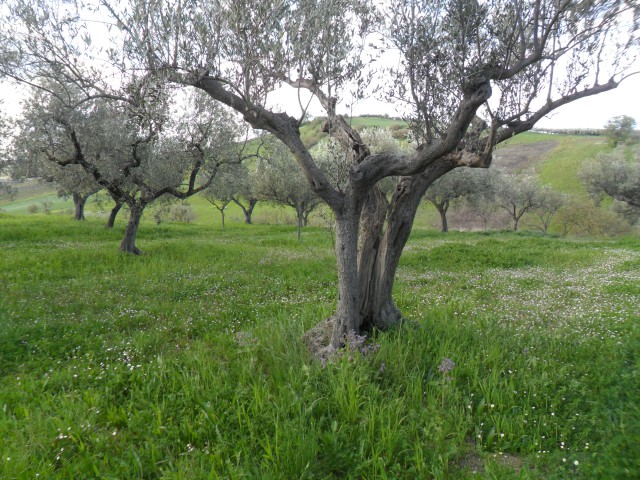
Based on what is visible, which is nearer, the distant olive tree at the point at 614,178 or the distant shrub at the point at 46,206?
the distant olive tree at the point at 614,178

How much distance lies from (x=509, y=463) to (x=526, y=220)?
6791 centimetres

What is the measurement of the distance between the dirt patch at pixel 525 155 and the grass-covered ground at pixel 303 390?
2910 inches

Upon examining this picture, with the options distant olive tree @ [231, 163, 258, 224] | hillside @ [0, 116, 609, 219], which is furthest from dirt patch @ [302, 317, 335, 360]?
hillside @ [0, 116, 609, 219]

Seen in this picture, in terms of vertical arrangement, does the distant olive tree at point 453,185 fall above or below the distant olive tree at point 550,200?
above

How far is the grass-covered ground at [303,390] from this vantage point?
153 inches

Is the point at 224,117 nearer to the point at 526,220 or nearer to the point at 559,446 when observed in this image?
the point at 559,446

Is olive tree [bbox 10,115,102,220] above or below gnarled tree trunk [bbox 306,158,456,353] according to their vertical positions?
above

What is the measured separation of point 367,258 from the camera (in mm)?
7133

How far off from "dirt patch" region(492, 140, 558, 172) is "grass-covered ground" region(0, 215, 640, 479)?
73904mm

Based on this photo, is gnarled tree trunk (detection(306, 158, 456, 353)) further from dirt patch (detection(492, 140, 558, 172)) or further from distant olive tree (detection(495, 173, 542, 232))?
dirt patch (detection(492, 140, 558, 172))

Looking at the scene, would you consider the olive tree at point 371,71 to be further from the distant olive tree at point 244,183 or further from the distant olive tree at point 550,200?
the distant olive tree at point 550,200

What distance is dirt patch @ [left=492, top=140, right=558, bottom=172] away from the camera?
75.4m

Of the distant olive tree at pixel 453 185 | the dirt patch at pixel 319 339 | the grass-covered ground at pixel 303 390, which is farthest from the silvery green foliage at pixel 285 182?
the dirt patch at pixel 319 339

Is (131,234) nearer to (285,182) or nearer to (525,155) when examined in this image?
(285,182)
